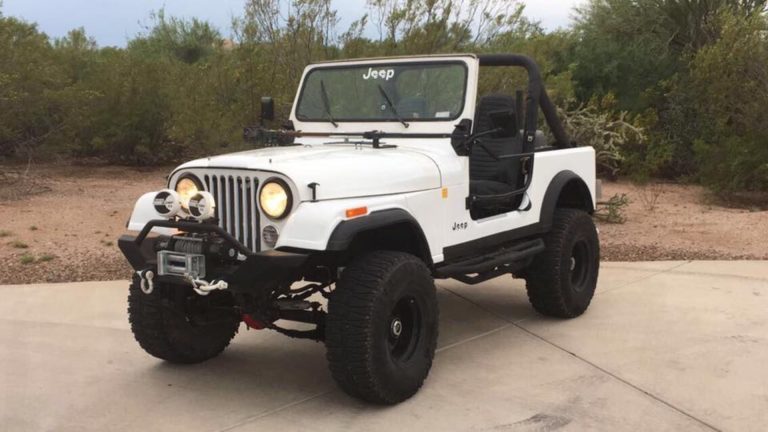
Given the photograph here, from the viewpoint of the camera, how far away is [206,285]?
3.49 metres

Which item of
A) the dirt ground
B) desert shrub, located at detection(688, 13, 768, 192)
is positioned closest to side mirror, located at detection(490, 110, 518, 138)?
the dirt ground

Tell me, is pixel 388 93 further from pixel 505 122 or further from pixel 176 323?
pixel 176 323

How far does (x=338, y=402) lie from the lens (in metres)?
3.93

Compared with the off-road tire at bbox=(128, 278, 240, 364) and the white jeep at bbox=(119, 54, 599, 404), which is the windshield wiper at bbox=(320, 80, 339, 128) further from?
the off-road tire at bbox=(128, 278, 240, 364)

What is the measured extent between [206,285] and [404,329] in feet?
3.70

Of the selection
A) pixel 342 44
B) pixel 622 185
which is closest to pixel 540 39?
pixel 342 44

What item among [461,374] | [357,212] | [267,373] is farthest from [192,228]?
[461,374]

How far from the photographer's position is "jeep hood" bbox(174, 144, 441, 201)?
364 centimetres

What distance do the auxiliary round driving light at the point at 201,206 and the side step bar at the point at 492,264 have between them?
136cm

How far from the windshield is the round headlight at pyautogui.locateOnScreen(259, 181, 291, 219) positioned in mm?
1404

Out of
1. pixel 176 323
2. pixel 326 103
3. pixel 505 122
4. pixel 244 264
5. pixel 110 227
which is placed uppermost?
pixel 326 103

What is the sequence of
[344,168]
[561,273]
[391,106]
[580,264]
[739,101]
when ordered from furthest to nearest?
[739,101]
[580,264]
[561,273]
[391,106]
[344,168]

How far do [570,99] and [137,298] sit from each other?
9.07 m

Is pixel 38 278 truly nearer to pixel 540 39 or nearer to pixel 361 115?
pixel 361 115
